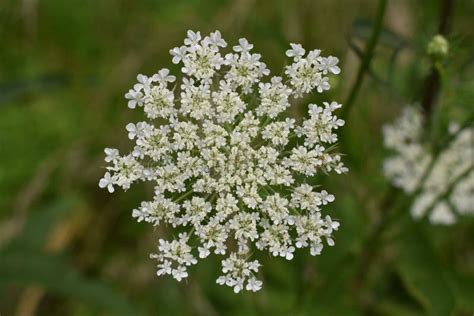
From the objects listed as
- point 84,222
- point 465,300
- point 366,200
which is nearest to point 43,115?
point 84,222

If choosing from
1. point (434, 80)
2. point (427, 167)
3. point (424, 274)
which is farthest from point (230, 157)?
point (427, 167)

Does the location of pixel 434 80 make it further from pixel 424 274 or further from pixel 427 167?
pixel 424 274

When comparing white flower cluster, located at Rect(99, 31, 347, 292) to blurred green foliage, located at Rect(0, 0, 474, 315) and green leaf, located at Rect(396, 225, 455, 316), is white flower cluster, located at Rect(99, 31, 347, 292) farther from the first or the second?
green leaf, located at Rect(396, 225, 455, 316)

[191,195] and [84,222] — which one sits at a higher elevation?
[84,222]

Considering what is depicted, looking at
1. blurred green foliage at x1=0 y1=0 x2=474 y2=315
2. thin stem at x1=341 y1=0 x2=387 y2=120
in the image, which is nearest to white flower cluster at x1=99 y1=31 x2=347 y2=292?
thin stem at x1=341 y1=0 x2=387 y2=120

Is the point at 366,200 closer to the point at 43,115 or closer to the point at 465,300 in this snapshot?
the point at 465,300

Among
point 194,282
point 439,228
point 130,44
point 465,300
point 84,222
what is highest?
point 130,44
